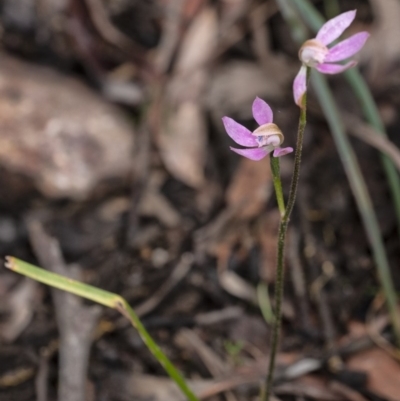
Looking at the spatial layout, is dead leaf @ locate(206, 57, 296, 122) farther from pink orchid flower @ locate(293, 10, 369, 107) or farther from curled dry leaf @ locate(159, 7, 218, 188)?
pink orchid flower @ locate(293, 10, 369, 107)

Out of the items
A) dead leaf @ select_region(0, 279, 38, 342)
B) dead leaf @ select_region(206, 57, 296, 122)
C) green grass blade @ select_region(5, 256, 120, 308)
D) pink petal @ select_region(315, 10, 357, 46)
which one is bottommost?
dead leaf @ select_region(0, 279, 38, 342)

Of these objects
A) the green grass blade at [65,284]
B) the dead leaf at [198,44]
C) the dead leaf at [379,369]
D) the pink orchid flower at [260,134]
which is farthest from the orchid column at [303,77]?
the dead leaf at [198,44]

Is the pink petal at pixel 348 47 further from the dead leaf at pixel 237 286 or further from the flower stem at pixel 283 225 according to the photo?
the dead leaf at pixel 237 286

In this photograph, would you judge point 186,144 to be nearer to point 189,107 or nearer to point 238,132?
point 189,107

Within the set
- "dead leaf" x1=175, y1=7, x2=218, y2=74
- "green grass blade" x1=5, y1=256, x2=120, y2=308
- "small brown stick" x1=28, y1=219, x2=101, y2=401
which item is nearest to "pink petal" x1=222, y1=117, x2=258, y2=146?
"green grass blade" x1=5, y1=256, x2=120, y2=308

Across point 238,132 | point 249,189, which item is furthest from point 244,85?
point 238,132

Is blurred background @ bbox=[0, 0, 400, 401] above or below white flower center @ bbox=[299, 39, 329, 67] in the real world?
below
